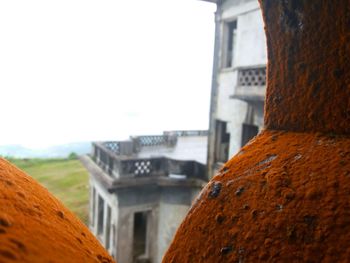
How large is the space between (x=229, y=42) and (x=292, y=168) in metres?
12.0

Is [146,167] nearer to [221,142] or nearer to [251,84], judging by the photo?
[221,142]

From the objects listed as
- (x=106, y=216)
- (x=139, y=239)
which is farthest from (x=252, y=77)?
(x=139, y=239)

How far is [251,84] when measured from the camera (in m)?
9.96

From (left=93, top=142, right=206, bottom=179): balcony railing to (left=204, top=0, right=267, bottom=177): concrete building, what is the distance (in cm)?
72

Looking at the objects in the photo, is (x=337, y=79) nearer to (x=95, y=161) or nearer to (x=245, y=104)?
(x=245, y=104)

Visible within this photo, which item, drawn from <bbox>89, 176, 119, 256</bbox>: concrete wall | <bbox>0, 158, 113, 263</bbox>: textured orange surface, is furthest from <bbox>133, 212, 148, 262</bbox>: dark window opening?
<bbox>0, 158, 113, 263</bbox>: textured orange surface

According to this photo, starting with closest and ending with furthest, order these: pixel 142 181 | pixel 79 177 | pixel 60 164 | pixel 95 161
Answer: pixel 142 181 → pixel 95 161 → pixel 79 177 → pixel 60 164

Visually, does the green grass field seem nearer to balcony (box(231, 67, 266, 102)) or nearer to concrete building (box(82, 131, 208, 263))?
concrete building (box(82, 131, 208, 263))

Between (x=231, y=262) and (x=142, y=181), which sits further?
(x=142, y=181)

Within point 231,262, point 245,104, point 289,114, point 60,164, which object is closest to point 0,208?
point 231,262

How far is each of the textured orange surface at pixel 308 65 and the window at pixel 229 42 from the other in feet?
36.7

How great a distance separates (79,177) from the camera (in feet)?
83.2

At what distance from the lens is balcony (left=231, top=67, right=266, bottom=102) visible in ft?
31.4

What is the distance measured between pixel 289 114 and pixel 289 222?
487mm
